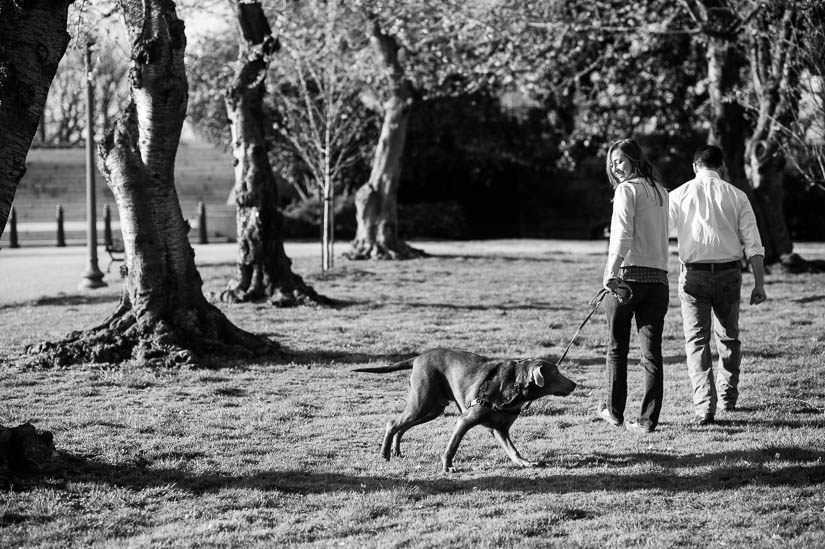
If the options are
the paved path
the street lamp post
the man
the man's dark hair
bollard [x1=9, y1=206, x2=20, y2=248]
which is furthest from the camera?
bollard [x1=9, y1=206, x2=20, y2=248]

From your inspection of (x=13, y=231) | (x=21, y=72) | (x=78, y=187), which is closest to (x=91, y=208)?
(x=21, y=72)

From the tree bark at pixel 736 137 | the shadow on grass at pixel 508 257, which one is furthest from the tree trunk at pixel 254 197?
the tree bark at pixel 736 137

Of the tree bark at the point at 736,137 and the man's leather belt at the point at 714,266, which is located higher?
the tree bark at the point at 736,137

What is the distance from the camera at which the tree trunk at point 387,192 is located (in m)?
21.1

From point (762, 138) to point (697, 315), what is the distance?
12.1m

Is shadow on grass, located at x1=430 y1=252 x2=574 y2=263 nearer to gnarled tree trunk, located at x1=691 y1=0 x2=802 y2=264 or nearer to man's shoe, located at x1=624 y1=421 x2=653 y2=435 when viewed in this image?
gnarled tree trunk, located at x1=691 y1=0 x2=802 y2=264

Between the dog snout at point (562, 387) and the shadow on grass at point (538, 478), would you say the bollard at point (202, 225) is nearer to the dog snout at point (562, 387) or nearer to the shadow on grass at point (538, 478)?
the shadow on grass at point (538, 478)

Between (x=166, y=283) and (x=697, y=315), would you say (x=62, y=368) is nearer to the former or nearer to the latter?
(x=166, y=283)

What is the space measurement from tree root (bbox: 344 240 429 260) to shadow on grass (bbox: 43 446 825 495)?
15229mm

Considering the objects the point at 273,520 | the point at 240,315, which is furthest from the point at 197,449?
the point at 240,315

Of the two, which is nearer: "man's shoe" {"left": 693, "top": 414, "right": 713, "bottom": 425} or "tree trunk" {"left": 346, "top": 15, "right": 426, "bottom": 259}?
"man's shoe" {"left": 693, "top": 414, "right": 713, "bottom": 425}

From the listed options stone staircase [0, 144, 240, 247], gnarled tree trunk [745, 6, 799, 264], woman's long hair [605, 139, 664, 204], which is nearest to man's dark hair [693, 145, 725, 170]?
woman's long hair [605, 139, 664, 204]

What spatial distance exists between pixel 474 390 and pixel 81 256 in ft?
67.1

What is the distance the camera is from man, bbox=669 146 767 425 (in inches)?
266
